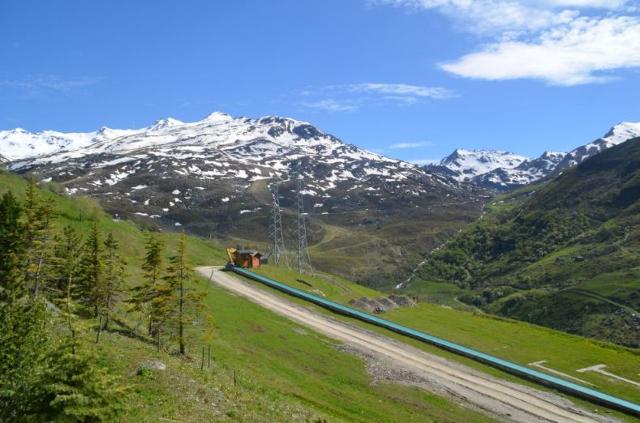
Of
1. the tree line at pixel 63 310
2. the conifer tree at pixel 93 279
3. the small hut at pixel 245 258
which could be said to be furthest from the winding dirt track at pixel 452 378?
the conifer tree at pixel 93 279

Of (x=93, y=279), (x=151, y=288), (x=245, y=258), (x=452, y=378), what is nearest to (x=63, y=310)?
(x=93, y=279)

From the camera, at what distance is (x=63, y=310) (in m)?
21.2

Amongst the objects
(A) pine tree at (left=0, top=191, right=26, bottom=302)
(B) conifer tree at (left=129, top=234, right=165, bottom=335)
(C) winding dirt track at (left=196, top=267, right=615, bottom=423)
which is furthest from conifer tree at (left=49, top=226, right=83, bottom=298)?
(C) winding dirt track at (left=196, top=267, right=615, bottom=423)

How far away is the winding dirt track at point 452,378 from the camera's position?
49.8 m

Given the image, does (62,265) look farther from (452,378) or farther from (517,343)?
(517,343)

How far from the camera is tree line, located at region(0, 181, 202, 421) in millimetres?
18578

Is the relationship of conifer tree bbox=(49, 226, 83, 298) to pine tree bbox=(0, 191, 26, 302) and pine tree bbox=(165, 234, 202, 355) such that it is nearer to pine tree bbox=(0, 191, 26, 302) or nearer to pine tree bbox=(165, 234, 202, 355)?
pine tree bbox=(0, 191, 26, 302)

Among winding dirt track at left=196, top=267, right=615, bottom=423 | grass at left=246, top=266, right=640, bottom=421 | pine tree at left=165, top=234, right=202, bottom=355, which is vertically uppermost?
pine tree at left=165, top=234, right=202, bottom=355

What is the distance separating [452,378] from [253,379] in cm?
2412

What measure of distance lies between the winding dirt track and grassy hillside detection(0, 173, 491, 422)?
3.19 meters

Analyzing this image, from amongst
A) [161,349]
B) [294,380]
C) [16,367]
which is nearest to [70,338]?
[16,367]

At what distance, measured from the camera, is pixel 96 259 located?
148 ft

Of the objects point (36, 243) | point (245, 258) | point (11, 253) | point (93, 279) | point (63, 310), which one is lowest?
point (93, 279)

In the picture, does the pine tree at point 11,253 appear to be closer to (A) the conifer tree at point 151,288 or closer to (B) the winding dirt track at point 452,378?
(A) the conifer tree at point 151,288
